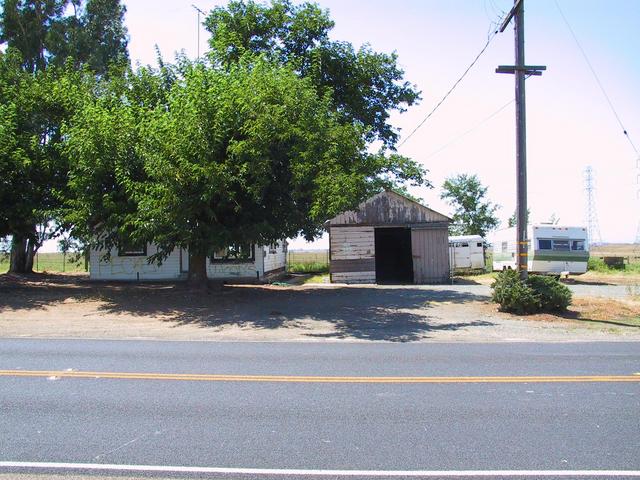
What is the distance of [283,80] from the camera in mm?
14641

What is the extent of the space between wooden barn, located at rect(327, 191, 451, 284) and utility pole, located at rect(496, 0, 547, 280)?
1067 cm

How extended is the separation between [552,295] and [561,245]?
14209 mm

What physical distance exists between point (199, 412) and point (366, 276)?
65.1 ft

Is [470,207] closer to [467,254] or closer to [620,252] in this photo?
[467,254]

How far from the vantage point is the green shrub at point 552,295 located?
14766 millimetres

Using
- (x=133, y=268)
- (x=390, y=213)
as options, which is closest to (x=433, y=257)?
→ (x=390, y=213)

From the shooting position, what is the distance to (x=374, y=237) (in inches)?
1008

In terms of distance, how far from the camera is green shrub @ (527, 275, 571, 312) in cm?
1477

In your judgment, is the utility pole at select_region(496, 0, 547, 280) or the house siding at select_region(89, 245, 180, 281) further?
the house siding at select_region(89, 245, 180, 281)

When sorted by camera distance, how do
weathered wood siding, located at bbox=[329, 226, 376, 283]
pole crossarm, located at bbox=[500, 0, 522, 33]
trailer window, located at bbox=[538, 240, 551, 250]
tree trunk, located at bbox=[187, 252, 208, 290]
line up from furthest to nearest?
trailer window, located at bbox=[538, 240, 551, 250]
weathered wood siding, located at bbox=[329, 226, 376, 283]
tree trunk, located at bbox=[187, 252, 208, 290]
pole crossarm, located at bbox=[500, 0, 522, 33]

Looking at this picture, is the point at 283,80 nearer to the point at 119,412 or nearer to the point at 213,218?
the point at 213,218

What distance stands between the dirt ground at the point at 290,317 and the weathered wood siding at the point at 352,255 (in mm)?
5273

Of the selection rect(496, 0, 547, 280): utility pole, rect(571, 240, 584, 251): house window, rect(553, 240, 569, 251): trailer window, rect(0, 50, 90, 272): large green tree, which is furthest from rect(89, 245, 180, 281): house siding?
rect(571, 240, 584, 251): house window

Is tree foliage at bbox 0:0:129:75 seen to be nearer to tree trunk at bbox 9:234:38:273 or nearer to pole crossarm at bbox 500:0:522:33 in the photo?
tree trunk at bbox 9:234:38:273
